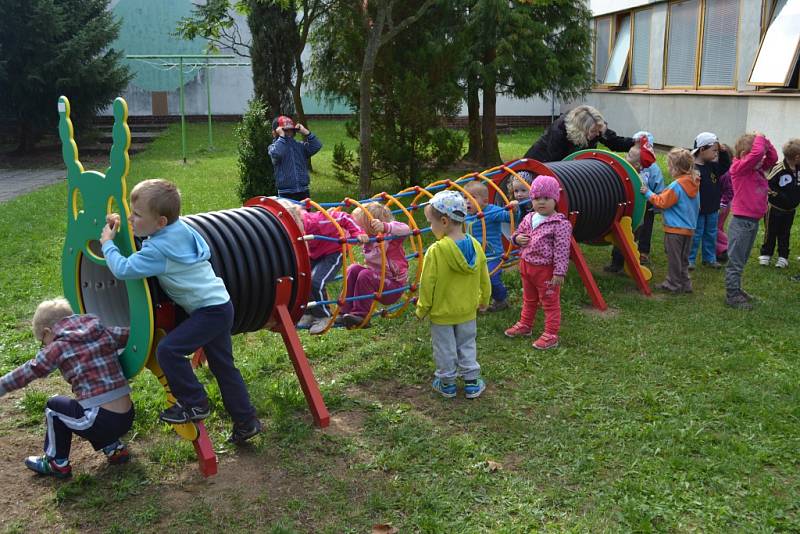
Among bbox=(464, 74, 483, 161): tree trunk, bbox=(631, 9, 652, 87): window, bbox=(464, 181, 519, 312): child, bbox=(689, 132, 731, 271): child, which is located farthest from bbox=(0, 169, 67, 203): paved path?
bbox=(631, 9, 652, 87): window

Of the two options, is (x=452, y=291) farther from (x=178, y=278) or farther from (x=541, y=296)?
(x=178, y=278)

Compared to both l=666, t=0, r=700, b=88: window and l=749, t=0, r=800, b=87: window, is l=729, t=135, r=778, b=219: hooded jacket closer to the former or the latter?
l=749, t=0, r=800, b=87: window

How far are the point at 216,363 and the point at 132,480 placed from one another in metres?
0.78

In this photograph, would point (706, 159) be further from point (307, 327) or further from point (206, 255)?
point (206, 255)

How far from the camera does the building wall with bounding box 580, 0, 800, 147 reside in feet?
45.5

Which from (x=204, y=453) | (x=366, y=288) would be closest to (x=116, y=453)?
(x=204, y=453)

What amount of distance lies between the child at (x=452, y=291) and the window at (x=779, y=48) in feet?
35.7

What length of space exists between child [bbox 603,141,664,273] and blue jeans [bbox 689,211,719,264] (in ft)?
1.68

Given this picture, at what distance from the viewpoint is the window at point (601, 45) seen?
72.4ft

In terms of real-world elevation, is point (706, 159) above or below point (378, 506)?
above

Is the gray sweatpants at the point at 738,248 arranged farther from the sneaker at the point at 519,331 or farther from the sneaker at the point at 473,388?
the sneaker at the point at 473,388

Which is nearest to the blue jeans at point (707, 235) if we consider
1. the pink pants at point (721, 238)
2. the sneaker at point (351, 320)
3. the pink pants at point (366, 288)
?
the pink pants at point (721, 238)

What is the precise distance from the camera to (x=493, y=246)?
7.02 metres

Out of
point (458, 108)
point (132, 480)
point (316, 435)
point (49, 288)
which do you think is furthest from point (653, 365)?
point (458, 108)
